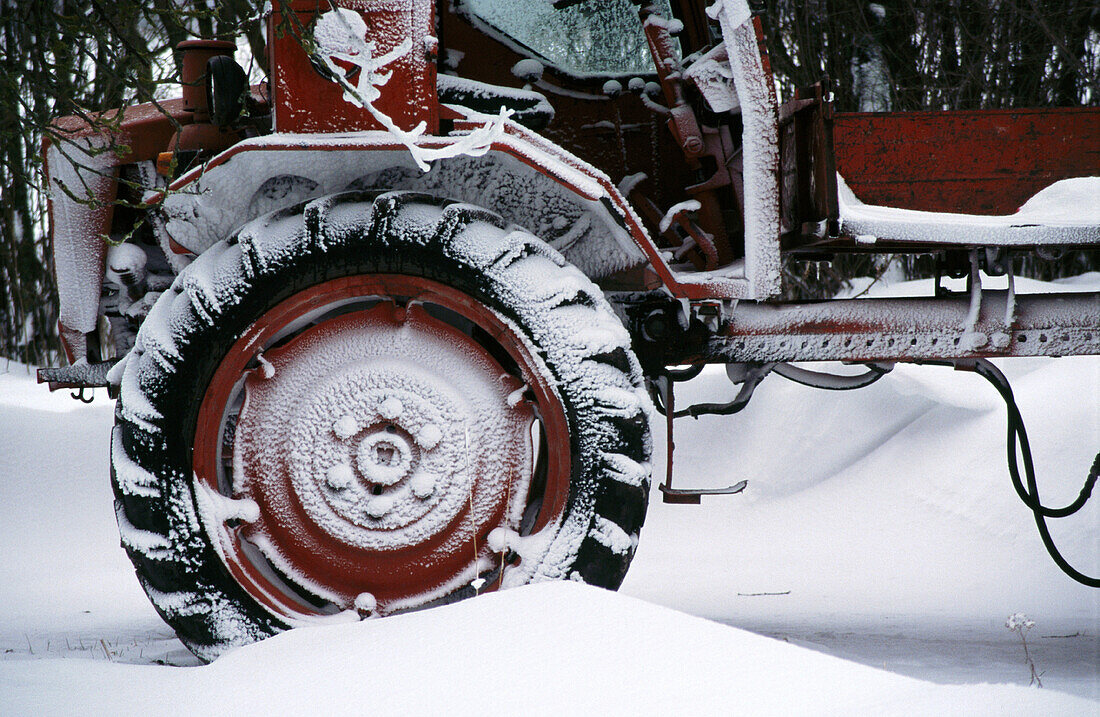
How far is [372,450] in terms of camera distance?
2.05 meters

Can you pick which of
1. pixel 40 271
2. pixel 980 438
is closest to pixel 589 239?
pixel 980 438

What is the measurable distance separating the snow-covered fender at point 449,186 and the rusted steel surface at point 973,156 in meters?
0.75

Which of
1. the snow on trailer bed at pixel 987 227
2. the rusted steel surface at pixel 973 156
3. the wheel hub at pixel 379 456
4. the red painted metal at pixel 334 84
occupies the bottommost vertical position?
the wheel hub at pixel 379 456

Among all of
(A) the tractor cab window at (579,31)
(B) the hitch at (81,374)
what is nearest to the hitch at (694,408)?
(A) the tractor cab window at (579,31)

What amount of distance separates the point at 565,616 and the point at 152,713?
2.52ft

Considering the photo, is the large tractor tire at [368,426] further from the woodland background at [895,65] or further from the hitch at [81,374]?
the woodland background at [895,65]

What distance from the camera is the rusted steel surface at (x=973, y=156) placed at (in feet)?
8.70

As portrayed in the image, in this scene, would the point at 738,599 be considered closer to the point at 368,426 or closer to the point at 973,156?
the point at 973,156

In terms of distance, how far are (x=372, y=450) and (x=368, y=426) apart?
0.06 m

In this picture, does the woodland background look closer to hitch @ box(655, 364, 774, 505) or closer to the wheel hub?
hitch @ box(655, 364, 774, 505)

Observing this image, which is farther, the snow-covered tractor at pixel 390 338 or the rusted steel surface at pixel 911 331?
the rusted steel surface at pixel 911 331

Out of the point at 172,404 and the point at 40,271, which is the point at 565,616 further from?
the point at 40,271

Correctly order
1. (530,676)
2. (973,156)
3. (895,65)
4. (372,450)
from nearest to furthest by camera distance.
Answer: (530,676) → (372,450) → (973,156) → (895,65)

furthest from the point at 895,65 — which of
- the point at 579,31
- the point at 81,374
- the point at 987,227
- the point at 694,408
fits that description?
the point at 81,374
